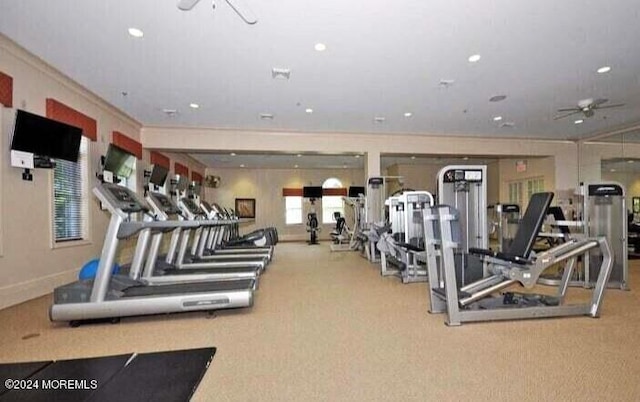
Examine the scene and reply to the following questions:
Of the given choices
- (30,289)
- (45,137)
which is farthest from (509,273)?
(45,137)

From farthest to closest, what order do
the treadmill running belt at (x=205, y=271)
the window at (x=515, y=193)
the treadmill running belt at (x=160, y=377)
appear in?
1. the window at (x=515, y=193)
2. the treadmill running belt at (x=205, y=271)
3. the treadmill running belt at (x=160, y=377)

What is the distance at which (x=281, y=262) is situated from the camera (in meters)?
7.03

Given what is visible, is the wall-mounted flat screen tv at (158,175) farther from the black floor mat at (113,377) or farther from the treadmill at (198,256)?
the black floor mat at (113,377)

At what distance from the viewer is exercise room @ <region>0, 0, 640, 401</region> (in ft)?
7.09

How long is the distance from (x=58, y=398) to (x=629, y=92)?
8193mm

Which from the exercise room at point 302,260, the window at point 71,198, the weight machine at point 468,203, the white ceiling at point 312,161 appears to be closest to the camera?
the exercise room at point 302,260

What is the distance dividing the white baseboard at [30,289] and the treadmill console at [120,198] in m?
1.96

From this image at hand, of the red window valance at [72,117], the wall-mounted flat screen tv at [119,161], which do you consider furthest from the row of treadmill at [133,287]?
the wall-mounted flat screen tv at [119,161]

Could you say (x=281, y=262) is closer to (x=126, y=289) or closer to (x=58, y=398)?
(x=126, y=289)

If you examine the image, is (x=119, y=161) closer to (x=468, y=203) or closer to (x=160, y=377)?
(x=160, y=377)

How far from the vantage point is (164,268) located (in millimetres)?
4531

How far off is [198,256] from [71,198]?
2084mm

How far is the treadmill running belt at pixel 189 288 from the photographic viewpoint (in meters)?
3.22

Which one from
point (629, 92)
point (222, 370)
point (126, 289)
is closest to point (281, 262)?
point (126, 289)
